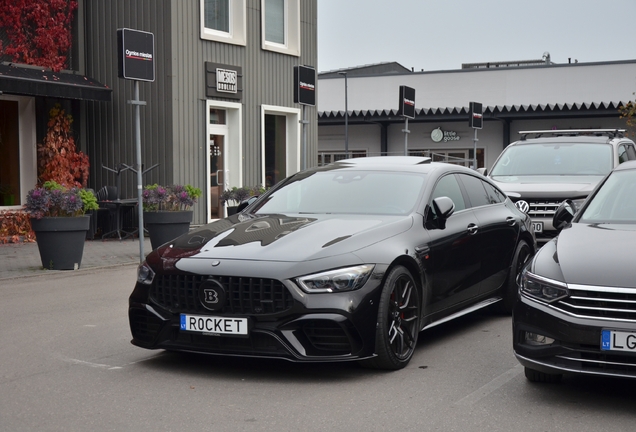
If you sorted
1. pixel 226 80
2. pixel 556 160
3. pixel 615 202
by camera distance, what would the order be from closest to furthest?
pixel 615 202, pixel 556 160, pixel 226 80

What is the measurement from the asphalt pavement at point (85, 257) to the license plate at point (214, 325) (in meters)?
6.65

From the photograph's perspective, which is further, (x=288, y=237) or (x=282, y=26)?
(x=282, y=26)

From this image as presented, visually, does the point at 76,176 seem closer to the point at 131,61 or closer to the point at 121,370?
the point at 131,61

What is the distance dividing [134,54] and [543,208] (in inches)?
247

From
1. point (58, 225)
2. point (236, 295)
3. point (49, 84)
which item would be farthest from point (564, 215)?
point (49, 84)

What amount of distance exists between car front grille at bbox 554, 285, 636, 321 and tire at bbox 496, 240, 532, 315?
316 cm

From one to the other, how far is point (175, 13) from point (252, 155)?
4073 mm

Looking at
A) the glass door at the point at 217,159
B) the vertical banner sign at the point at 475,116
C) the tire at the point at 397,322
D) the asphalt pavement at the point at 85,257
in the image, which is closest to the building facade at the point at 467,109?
the vertical banner sign at the point at 475,116

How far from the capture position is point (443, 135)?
40562 millimetres

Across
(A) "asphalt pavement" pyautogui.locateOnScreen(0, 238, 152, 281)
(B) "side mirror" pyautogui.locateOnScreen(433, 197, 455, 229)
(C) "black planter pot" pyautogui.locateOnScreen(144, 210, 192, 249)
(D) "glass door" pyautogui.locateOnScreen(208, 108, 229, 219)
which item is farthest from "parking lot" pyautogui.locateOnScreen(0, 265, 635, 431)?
(D) "glass door" pyautogui.locateOnScreen(208, 108, 229, 219)

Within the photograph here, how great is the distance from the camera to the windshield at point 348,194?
7.13 meters

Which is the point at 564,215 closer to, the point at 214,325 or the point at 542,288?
the point at 542,288

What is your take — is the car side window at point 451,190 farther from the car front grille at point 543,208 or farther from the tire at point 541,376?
the car front grille at point 543,208

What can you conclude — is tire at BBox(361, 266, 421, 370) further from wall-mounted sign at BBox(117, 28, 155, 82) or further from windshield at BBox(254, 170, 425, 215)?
wall-mounted sign at BBox(117, 28, 155, 82)
